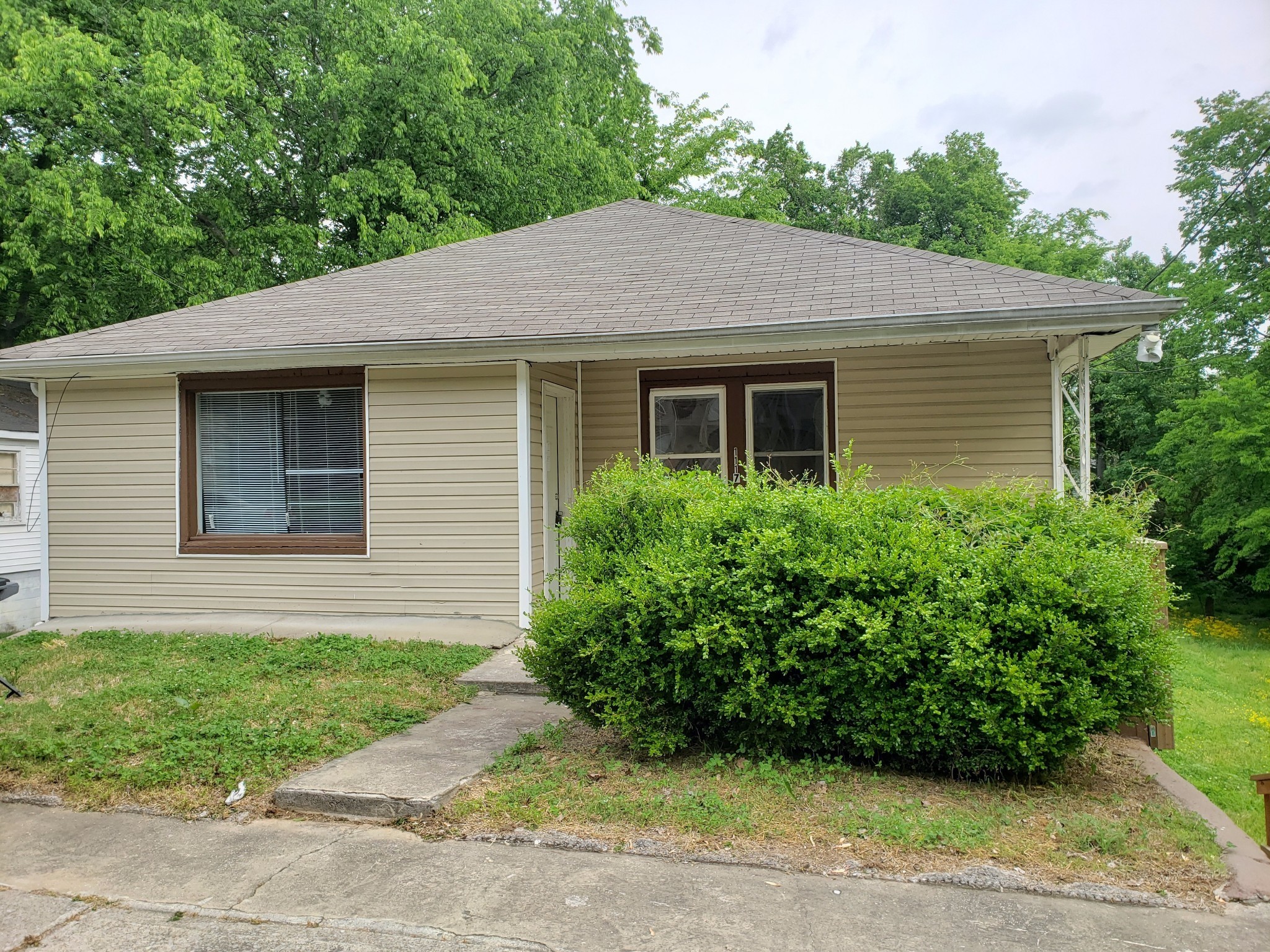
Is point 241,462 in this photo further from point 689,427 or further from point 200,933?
point 200,933

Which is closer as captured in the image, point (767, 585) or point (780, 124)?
point (767, 585)

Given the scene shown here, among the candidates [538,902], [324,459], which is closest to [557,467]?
[324,459]

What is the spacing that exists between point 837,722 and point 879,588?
71cm

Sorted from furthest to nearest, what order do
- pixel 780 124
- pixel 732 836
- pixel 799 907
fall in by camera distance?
pixel 780 124, pixel 732 836, pixel 799 907

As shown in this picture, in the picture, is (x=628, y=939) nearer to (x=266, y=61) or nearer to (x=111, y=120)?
(x=111, y=120)

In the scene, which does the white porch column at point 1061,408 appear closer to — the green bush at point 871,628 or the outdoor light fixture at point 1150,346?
the outdoor light fixture at point 1150,346

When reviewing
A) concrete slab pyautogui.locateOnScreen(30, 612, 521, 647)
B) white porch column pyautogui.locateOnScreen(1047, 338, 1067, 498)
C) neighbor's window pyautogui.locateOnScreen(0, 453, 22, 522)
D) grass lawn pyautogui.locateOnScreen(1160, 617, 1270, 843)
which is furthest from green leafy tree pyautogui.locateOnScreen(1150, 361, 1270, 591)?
neighbor's window pyautogui.locateOnScreen(0, 453, 22, 522)

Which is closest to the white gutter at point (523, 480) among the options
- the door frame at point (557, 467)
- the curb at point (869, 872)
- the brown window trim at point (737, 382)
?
the door frame at point (557, 467)

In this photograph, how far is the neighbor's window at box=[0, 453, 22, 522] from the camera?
1566 cm

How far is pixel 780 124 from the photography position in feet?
111

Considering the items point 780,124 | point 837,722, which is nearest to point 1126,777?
point 837,722

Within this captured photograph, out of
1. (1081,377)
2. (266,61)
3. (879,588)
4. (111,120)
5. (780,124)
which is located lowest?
(879,588)

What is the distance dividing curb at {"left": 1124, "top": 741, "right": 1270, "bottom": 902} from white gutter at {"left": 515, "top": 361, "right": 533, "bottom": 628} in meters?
4.80

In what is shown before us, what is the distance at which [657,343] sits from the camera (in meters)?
7.09
